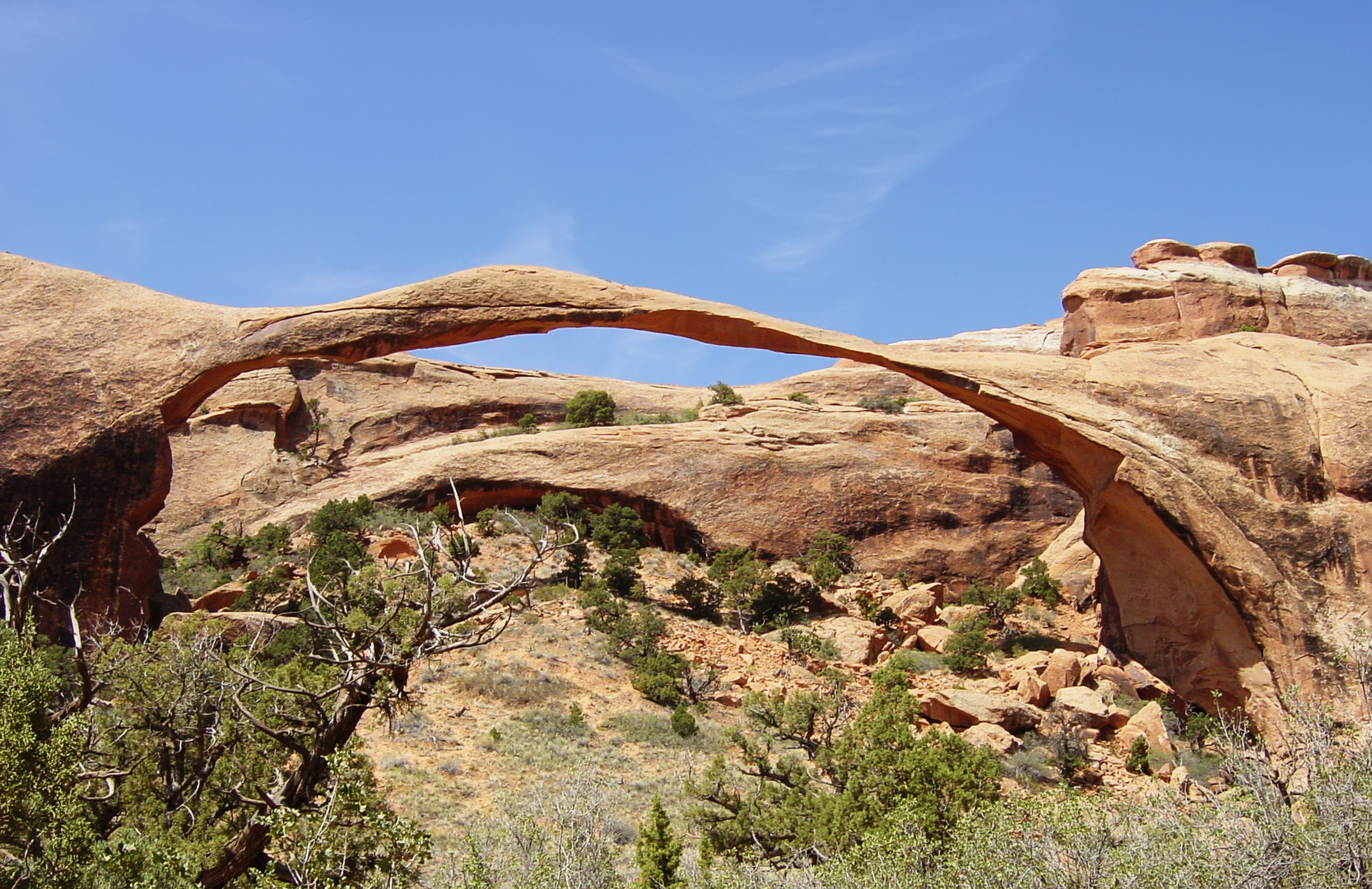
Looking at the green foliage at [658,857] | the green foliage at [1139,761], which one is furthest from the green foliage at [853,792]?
the green foliage at [1139,761]

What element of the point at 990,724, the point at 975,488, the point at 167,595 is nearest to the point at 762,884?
the point at 990,724

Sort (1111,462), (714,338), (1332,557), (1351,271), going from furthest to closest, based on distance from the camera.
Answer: (1351,271), (714,338), (1111,462), (1332,557)

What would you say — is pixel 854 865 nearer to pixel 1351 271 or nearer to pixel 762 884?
pixel 762 884

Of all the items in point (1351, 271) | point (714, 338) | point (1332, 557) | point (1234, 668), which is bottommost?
point (1234, 668)

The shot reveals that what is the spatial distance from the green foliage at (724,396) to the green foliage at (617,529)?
7365mm

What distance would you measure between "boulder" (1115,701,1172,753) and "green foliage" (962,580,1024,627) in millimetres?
5679

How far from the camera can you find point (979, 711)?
16.6 meters

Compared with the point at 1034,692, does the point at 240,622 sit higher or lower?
higher

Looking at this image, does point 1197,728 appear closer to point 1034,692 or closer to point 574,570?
point 1034,692

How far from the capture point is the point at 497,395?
36031 mm

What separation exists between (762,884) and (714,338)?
7.12m

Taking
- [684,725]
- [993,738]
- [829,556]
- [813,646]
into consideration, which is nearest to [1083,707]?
[993,738]

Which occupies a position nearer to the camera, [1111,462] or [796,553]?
[1111,462]

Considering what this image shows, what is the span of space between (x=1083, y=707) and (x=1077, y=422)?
19.3ft
